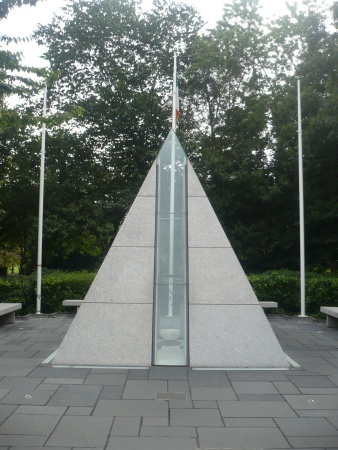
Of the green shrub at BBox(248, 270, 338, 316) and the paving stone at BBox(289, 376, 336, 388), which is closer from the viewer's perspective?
the paving stone at BBox(289, 376, 336, 388)

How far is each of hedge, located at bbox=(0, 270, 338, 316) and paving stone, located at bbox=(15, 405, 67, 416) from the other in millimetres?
9149

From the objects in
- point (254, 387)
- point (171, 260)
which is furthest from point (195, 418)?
point (171, 260)

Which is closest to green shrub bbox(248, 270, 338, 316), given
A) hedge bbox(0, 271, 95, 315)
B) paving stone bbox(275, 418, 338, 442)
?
hedge bbox(0, 271, 95, 315)

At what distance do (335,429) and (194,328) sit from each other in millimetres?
2895

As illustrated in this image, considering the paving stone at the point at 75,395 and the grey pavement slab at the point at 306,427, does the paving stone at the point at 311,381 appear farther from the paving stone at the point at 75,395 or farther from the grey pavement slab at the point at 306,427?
the paving stone at the point at 75,395

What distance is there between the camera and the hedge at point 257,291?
45.4ft

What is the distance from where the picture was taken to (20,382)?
6211 millimetres

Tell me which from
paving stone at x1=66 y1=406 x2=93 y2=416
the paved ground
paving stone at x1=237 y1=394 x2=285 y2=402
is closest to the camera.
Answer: the paved ground

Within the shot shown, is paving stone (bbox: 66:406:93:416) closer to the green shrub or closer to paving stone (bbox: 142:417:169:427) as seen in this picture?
paving stone (bbox: 142:417:169:427)

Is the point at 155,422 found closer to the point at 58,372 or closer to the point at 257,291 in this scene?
the point at 58,372

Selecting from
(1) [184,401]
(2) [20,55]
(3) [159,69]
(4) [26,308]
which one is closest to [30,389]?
(1) [184,401]

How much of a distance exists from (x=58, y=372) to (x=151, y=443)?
9.53 ft

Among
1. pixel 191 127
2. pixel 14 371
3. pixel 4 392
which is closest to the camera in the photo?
pixel 4 392

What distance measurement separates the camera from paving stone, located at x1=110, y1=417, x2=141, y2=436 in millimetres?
4398
